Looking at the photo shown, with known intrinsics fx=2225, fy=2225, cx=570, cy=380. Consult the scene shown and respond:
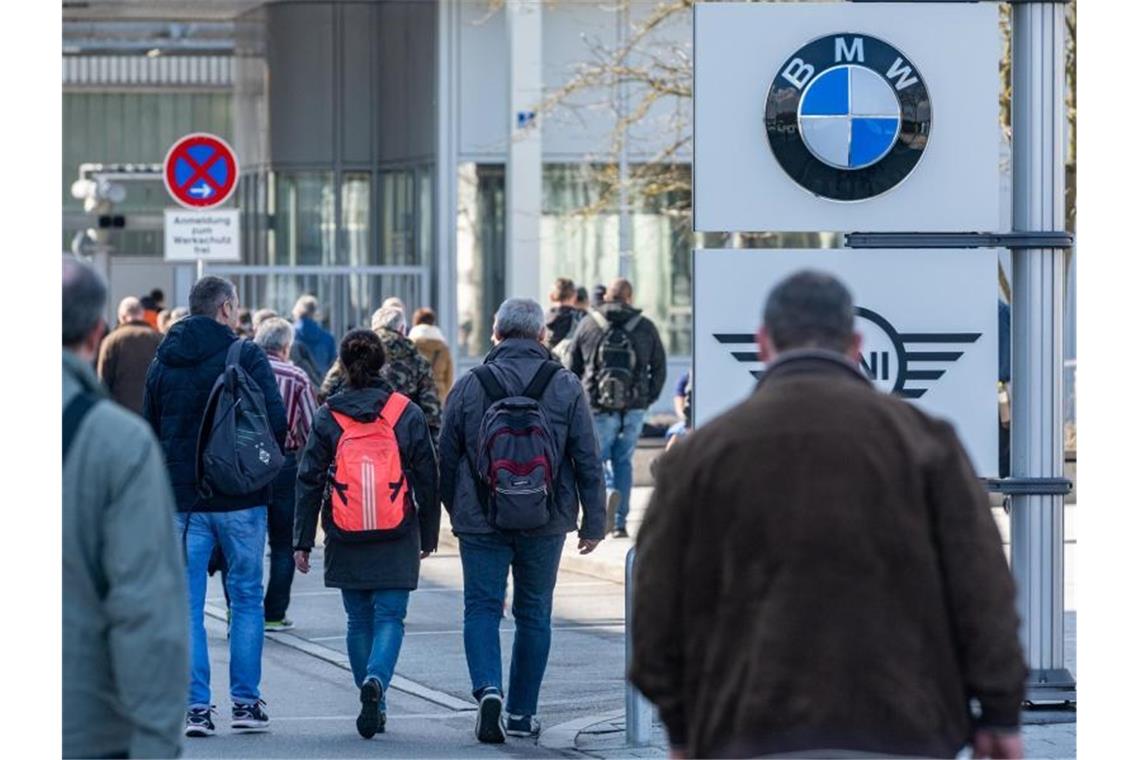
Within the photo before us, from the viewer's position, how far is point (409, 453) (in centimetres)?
911

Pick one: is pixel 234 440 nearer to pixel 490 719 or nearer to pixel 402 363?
pixel 490 719

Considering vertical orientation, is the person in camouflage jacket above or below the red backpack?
above

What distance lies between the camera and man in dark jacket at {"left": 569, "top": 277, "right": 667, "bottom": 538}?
1614 cm

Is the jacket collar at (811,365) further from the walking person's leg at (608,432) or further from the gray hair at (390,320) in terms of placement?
the walking person's leg at (608,432)

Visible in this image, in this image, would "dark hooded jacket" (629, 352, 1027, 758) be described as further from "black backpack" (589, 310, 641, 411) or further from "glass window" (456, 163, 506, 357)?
"glass window" (456, 163, 506, 357)

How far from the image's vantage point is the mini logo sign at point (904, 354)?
335 inches

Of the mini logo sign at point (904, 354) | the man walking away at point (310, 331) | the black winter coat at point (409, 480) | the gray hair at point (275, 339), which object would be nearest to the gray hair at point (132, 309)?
the man walking away at point (310, 331)

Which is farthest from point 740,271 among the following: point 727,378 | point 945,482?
point 945,482

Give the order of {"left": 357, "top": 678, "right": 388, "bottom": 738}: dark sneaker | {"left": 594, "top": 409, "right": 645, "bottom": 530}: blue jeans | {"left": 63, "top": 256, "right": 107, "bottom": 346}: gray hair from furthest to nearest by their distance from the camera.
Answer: {"left": 594, "top": 409, "right": 645, "bottom": 530}: blue jeans → {"left": 357, "top": 678, "right": 388, "bottom": 738}: dark sneaker → {"left": 63, "top": 256, "right": 107, "bottom": 346}: gray hair

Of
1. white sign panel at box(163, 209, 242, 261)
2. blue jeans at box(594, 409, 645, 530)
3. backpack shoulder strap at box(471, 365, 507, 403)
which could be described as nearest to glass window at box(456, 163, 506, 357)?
white sign panel at box(163, 209, 242, 261)

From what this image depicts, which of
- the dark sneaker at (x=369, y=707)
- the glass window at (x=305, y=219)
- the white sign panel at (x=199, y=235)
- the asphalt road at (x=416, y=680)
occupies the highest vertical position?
the glass window at (x=305, y=219)

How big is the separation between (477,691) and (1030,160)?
3092mm

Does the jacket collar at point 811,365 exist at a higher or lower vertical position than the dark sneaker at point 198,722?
higher
